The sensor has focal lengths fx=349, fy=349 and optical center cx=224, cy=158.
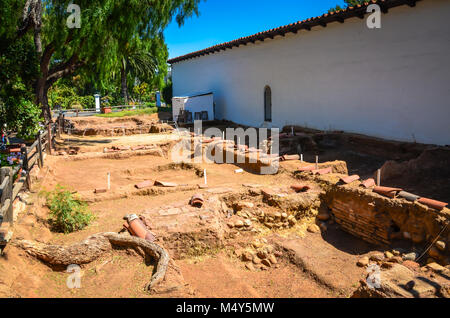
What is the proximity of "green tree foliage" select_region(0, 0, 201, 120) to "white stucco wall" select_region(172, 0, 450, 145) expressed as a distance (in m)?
5.31

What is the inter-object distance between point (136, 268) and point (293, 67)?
1264cm

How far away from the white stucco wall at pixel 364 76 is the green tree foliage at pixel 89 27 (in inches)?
209

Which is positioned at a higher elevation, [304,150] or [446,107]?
[446,107]

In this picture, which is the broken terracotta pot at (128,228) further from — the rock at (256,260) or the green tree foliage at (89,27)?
the green tree foliage at (89,27)

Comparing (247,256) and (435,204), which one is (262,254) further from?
(435,204)

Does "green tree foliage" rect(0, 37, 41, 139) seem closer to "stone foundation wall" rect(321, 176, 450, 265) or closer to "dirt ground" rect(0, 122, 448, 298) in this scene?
"dirt ground" rect(0, 122, 448, 298)

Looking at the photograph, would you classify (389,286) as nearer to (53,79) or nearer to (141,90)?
(53,79)

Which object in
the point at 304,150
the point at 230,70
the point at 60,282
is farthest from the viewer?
the point at 230,70

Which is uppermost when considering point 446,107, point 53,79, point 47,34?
point 47,34

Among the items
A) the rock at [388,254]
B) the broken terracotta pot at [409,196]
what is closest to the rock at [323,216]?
the broken terracotta pot at [409,196]

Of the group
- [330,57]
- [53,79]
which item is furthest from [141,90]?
[330,57]

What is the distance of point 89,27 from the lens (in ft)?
40.5

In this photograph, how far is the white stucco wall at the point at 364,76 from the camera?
10086 millimetres

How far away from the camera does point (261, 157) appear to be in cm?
1111
